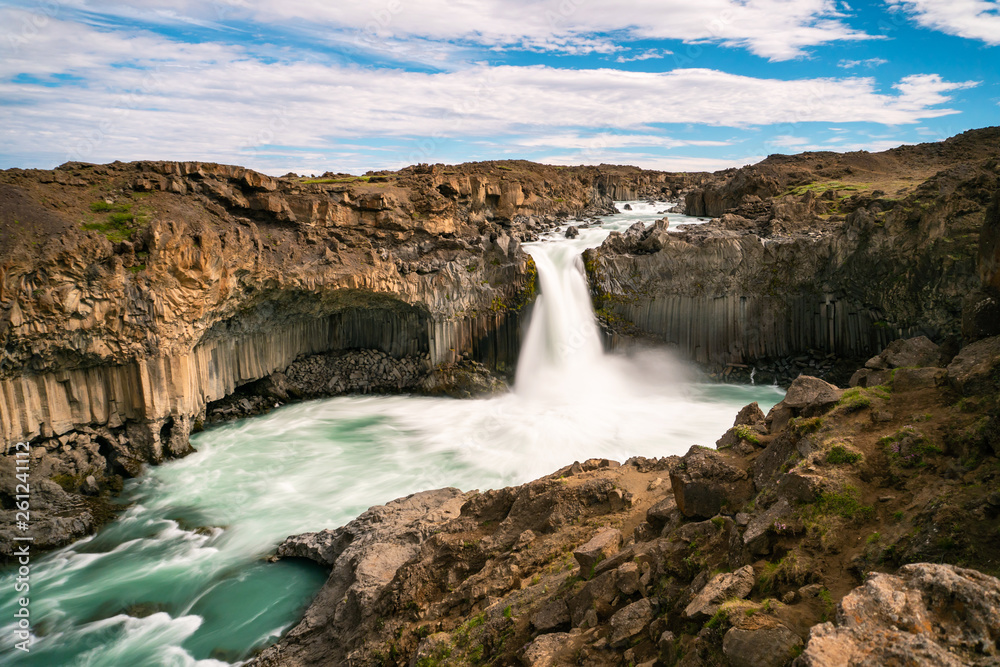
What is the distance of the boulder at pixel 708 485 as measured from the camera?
22.1ft

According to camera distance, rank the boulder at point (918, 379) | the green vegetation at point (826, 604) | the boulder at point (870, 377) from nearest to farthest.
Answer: the green vegetation at point (826, 604) → the boulder at point (918, 379) → the boulder at point (870, 377)

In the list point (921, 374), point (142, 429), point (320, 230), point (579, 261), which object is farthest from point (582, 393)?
point (921, 374)

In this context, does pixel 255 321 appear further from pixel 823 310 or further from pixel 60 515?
pixel 823 310

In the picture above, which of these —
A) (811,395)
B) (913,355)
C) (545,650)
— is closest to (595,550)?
(545,650)

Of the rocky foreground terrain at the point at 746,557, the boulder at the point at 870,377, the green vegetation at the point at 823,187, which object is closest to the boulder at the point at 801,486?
the rocky foreground terrain at the point at 746,557

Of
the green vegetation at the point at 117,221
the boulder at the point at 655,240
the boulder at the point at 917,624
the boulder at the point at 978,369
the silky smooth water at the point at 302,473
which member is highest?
the green vegetation at the point at 117,221

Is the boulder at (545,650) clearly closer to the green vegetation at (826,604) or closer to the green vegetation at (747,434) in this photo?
the green vegetation at (826,604)

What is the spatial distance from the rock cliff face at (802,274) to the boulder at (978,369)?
48.9 ft

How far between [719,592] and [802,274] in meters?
22.7

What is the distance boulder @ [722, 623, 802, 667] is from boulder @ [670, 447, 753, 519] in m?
2.51

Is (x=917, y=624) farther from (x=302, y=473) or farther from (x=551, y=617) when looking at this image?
(x=302, y=473)

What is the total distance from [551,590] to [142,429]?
15489 millimetres

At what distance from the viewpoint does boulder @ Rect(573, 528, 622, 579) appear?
270 inches

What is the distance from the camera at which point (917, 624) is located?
3.65 m
